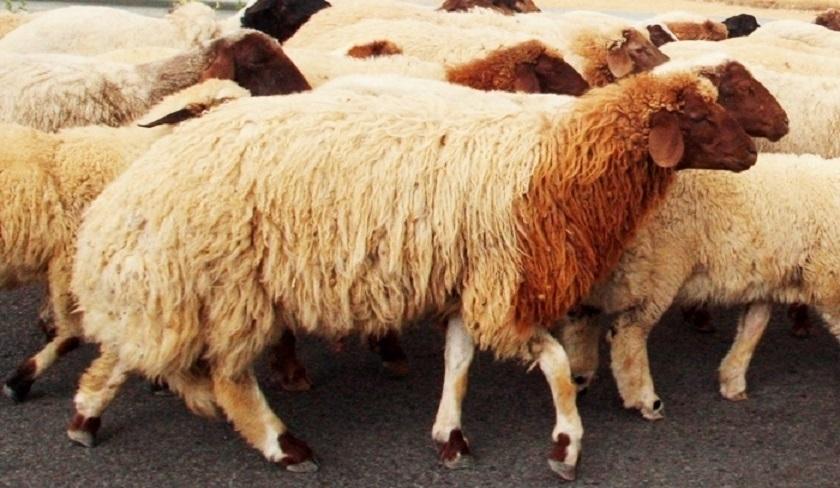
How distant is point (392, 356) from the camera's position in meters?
6.45

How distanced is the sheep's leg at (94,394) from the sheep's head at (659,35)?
6.79m

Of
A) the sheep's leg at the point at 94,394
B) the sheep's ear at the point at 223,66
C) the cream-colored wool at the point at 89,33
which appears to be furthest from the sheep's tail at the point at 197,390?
the cream-colored wool at the point at 89,33

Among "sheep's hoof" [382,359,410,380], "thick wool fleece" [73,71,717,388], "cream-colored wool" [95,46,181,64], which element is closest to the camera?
"thick wool fleece" [73,71,717,388]

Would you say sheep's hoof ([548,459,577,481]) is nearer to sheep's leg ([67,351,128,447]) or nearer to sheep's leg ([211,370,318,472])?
sheep's leg ([211,370,318,472])

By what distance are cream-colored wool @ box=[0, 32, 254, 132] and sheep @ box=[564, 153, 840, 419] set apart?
3138mm

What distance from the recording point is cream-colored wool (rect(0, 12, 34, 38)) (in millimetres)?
10682

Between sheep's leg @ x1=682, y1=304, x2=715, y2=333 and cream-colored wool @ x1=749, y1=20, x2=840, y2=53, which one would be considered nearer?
sheep's leg @ x1=682, y1=304, x2=715, y2=333

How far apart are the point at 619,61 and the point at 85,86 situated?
358 centimetres

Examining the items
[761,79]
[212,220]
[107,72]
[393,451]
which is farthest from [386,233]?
[761,79]

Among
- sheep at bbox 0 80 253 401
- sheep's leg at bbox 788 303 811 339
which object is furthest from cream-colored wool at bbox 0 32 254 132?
sheep's leg at bbox 788 303 811 339

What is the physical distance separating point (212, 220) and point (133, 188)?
403 millimetres

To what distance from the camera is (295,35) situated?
10.1m

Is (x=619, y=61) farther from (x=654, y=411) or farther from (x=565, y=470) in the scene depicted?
(x=565, y=470)

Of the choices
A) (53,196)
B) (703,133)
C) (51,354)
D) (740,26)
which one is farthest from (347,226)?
(740,26)
